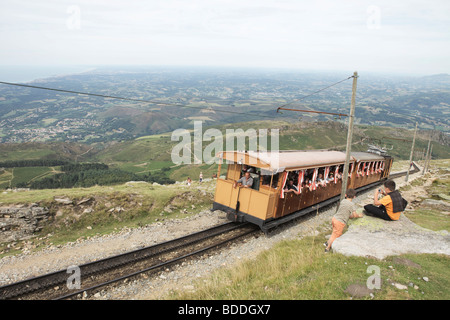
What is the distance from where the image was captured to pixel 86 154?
16075 cm

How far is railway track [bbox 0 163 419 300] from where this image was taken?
8.20m

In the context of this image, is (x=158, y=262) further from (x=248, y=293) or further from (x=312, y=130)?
(x=312, y=130)

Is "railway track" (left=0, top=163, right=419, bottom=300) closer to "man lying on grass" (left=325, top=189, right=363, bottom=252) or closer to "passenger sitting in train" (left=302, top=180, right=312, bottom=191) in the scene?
"passenger sitting in train" (left=302, top=180, right=312, bottom=191)

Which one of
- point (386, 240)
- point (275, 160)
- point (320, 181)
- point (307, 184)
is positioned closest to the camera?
point (386, 240)

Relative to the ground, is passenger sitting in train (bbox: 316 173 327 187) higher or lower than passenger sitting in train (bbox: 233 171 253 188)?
lower

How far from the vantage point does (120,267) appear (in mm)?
9719

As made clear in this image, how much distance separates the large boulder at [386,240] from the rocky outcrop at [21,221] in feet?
41.5

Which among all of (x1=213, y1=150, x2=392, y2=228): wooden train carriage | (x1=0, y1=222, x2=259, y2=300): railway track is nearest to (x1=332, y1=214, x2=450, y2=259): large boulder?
(x1=213, y1=150, x2=392, y2=228): wooden train carriage

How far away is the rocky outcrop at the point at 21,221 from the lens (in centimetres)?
1157

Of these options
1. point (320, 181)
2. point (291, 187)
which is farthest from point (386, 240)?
point (320, 181)

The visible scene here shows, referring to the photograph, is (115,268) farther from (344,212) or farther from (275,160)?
(344,212)

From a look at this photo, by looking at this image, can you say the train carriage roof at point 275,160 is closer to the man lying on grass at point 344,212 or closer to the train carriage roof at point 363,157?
the man lying on grass at point 344,212

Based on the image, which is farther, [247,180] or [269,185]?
[247,180]

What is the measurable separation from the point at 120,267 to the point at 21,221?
19.6 feet
